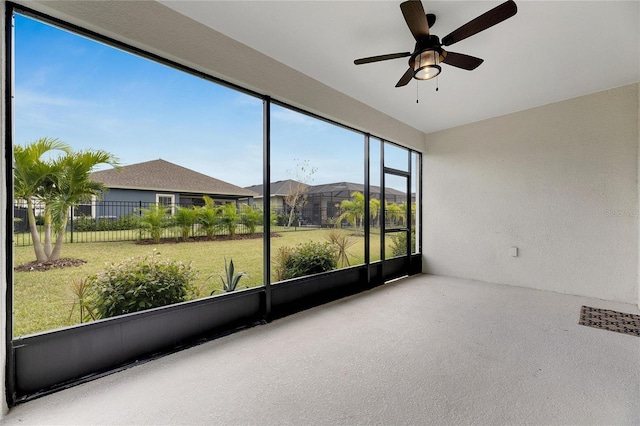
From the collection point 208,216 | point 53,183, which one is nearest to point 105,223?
point 53,183

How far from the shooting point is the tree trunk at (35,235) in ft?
6.24

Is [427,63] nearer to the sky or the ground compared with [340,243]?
nearer to the sky

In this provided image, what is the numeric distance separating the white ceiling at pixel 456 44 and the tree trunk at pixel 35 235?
1841 millimetres

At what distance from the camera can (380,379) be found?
6.56 feet

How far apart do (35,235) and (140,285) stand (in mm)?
783

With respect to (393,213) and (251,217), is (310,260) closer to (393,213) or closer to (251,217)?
(251,217)

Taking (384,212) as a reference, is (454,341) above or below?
below

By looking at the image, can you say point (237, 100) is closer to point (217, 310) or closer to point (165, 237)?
point (165, 237)

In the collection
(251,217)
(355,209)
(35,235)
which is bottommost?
(35,235)

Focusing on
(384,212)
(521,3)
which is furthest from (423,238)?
(521,3)

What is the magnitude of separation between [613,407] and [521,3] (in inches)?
115

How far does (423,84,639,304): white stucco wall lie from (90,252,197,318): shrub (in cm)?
452

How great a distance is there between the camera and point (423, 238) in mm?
5531

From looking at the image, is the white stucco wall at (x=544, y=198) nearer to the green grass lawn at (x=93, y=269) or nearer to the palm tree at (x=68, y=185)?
the green grass lawn at (x=93, y=269)
